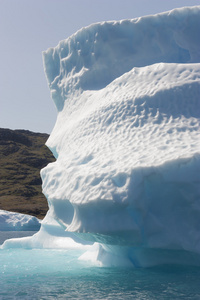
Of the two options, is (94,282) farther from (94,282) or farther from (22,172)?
(22,172)

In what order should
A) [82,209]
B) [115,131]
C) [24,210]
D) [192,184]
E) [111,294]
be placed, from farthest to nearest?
1. [24,210]
2. [115,131]
3. [82,209]
4. [192,184]
5. [111,294]

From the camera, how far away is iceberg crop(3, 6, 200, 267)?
6914 millimetres

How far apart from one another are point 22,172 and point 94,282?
6335 centimetres

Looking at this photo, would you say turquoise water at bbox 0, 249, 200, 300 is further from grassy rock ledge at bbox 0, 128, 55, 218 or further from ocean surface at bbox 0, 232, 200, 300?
grassy rock ledge at bbox 0, 128, 55, 218

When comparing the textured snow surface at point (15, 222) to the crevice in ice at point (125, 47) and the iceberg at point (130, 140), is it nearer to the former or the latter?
the iceberg at point (130, 140)

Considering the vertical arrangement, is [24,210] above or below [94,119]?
below

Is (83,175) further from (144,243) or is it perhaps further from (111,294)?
(111,294)

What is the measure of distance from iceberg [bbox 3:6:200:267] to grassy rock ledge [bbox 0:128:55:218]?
36.8m

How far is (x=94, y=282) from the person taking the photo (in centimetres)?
695

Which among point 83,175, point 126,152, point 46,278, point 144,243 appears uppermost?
point 126,152

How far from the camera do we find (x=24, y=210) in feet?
156

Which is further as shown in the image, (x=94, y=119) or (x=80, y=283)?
(x=94, y=119)

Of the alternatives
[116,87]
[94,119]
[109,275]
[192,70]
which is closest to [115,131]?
[94,119]

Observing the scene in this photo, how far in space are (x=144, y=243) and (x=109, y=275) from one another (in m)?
1.09
